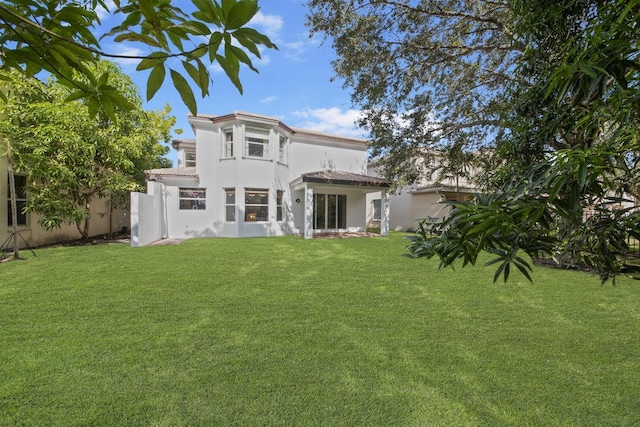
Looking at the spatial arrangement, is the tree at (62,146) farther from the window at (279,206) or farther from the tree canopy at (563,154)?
the tree canopy at (563,154)

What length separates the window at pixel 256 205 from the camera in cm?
1508

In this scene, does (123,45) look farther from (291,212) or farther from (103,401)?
(291,212)

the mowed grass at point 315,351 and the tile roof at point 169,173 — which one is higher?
the tile roof at point 169,173

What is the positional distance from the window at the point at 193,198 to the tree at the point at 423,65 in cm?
903

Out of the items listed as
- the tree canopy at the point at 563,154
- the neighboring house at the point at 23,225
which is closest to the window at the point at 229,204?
the neighboring house at the point at 23,225

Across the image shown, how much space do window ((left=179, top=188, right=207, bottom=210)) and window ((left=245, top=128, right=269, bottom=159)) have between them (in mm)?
3028

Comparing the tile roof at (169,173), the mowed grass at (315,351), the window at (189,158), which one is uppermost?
the window at (189,158)

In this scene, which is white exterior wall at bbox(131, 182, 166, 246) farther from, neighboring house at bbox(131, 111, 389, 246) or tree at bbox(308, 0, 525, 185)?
tree at bbox(308, 0, 525, 185)

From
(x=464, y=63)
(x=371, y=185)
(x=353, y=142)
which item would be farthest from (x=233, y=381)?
(x=353, y=142)

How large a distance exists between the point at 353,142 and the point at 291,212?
20.3ft

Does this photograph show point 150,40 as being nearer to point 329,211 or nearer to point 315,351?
point 315,351

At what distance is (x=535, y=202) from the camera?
1.04m

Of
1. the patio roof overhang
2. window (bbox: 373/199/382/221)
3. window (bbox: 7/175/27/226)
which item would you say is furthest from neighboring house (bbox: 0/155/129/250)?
window (bbox: 373/199/382/221)

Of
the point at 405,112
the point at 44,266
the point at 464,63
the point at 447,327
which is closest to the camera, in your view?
the point at 447,327
